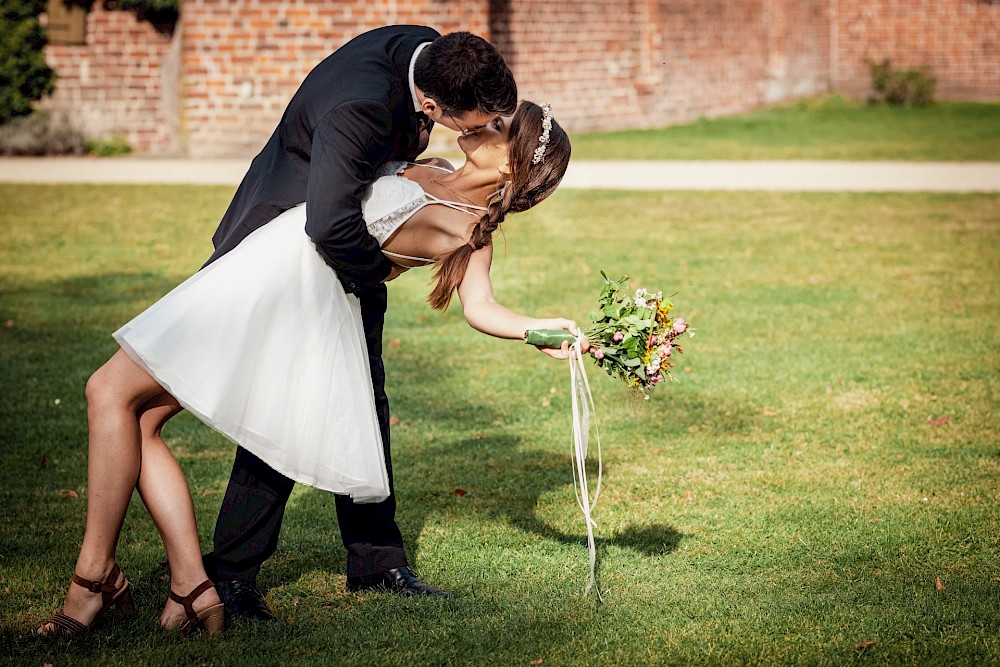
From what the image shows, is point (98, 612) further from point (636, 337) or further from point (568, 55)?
point (568, 55)

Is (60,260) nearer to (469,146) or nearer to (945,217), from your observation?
(469,146)

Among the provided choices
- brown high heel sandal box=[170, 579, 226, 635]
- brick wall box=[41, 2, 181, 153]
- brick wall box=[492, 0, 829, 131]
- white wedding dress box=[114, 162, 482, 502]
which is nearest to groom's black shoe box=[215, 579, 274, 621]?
brown high heel sandal box=[170, 579, 226, 635]

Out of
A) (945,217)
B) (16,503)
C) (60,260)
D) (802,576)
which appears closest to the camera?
(802,576)

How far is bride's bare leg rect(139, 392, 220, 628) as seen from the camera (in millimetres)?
3891

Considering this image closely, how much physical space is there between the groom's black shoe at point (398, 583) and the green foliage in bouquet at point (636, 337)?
1.06m

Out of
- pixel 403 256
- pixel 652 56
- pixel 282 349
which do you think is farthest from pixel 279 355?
pixel 652 56

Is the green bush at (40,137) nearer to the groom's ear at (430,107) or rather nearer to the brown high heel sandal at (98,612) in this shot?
the brown high heel sandal at (98,612)

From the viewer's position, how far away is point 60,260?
1099cm

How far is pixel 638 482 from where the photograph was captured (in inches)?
220

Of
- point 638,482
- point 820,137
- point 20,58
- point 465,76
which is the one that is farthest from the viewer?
point 820,137

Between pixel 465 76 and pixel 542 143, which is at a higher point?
pixel 465 76

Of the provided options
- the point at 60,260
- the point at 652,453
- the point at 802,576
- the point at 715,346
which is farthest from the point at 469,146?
the point at 60,260

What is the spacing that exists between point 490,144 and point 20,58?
16266 millimetres

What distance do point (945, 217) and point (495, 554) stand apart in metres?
9.69
